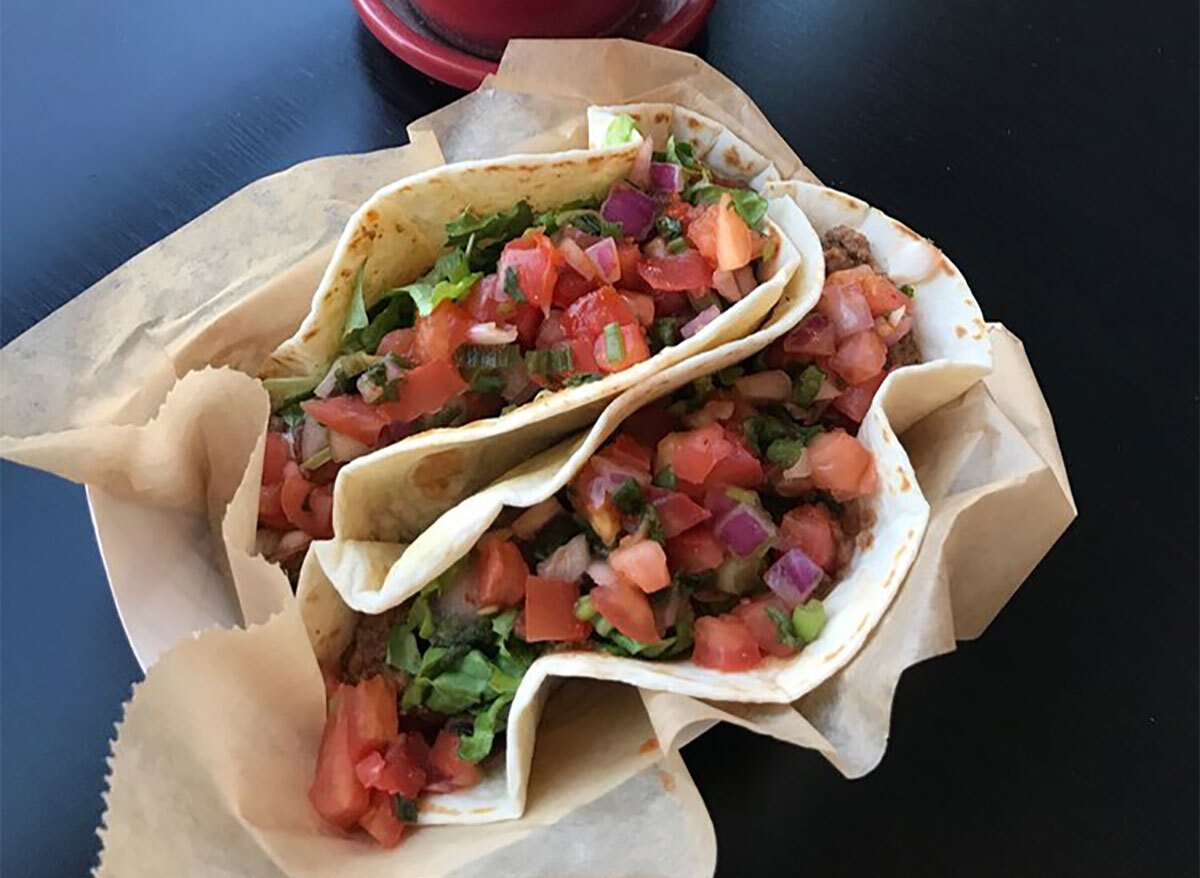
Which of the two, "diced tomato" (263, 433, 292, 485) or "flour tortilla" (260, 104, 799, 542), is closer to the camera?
"flour tortilla" (260, 104, 799, 542)

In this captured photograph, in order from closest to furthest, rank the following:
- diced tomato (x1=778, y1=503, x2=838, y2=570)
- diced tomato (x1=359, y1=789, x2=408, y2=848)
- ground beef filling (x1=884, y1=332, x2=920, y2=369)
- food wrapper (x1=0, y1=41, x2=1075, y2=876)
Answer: food wrapper (x1=0, y1=41, x2=1075, y2=876)
diced tomato (x1=359, y1=789, x2=408, y2=848)
diced tomato (x1=778, y1=503, x2=838, y2=570)
ground beef filling (x1=884, y1=332, x2=920, y2=369)

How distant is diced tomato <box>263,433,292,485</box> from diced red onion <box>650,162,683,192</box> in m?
0.63

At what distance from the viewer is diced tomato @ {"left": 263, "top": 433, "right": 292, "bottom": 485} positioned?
160 cm

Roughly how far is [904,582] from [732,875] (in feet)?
1.50

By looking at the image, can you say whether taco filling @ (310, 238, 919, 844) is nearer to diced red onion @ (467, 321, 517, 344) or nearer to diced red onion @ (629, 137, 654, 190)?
diced red onion @ (467, 321, 517, 344)

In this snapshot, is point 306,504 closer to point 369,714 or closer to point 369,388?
point 369,388

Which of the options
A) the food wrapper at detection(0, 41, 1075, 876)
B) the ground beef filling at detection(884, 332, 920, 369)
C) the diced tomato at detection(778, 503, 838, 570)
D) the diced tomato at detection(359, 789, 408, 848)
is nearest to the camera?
the food wrapper at detection(0, 41, 1075, 876)

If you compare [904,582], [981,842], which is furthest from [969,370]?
[981,842]

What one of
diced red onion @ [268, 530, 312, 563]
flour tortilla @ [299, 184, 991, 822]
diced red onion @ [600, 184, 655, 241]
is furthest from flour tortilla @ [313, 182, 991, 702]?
diced red onion @ [600, 184, 655, 241]

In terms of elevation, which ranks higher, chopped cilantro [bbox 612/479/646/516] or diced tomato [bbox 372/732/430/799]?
chopped cilantro [bbox 612/479/646/516]

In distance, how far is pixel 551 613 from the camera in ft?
4.79

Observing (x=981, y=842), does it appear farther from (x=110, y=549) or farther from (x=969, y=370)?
(x=110, y=549)

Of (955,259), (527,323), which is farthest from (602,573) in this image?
(955,259)

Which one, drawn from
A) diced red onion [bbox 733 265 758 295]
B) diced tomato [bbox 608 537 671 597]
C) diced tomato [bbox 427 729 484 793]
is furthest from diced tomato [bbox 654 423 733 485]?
diced tomato [bbox 427 729 484 793]
